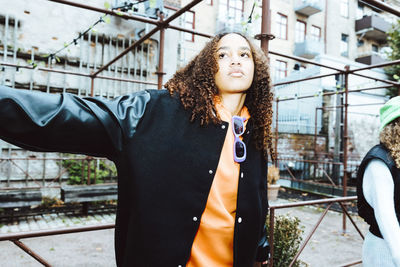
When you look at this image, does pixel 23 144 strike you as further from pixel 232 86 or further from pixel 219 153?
pixel 232 86

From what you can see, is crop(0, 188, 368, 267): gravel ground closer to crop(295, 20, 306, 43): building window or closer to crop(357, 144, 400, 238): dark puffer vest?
crop(357, 144, 400, 238): dark puffer vest

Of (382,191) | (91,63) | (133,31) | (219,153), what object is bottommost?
(382,191)

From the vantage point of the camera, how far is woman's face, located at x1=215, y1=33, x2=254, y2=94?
1394 millimetres

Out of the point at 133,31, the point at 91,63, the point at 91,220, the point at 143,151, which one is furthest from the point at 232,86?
the point at 133,31

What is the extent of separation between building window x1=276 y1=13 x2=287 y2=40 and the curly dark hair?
19584 millimetres

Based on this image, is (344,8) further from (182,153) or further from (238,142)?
(182,153)

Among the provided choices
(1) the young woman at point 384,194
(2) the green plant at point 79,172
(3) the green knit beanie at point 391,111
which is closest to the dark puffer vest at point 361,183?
(1) the young woman at point 384,194

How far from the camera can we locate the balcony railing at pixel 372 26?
70.9 ft

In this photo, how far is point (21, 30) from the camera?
7.57 metres

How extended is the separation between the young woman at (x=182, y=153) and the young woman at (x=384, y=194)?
73 cm

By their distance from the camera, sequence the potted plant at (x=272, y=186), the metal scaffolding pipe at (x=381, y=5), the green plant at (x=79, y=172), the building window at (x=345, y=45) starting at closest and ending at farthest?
the metal scaffolding pipe at (x=381, y=5) < the green plant at (x=79, y=172) < the potted plant at (x=272, y=186) < the building window at (x=345, y=45)

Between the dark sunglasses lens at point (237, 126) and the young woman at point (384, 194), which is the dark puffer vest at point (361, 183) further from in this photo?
the dark sunglasses lens at point (237, 126)

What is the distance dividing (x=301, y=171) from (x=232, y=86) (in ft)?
36.8

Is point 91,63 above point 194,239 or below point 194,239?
above
